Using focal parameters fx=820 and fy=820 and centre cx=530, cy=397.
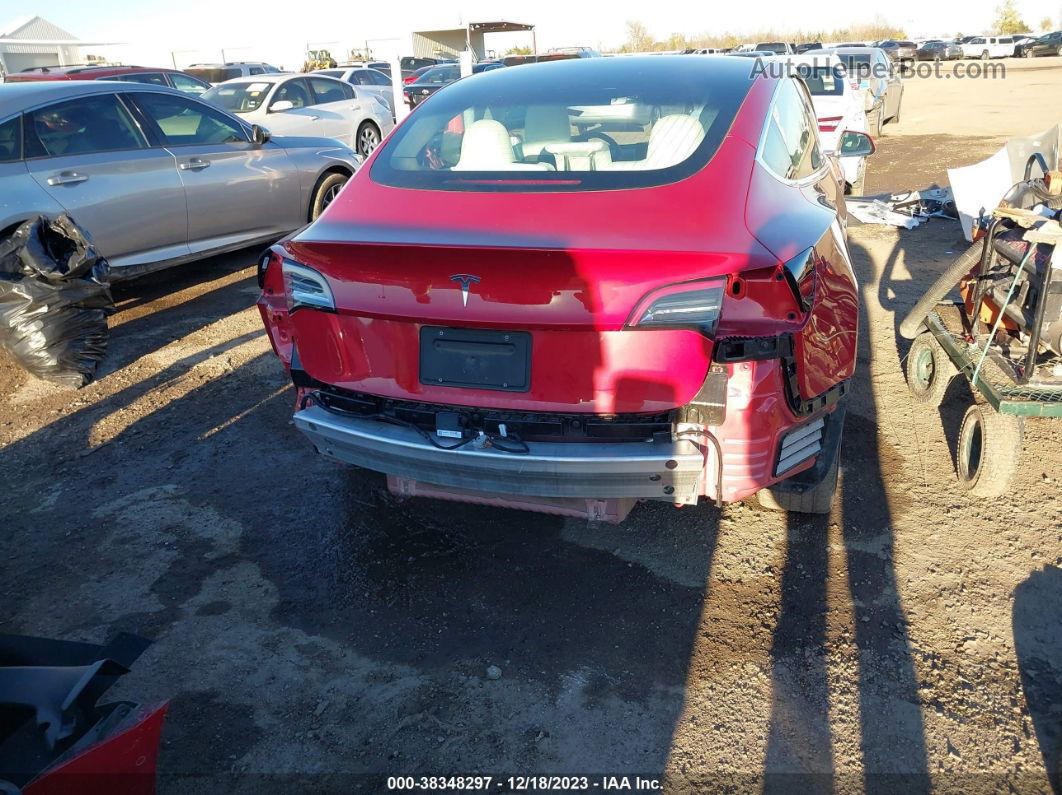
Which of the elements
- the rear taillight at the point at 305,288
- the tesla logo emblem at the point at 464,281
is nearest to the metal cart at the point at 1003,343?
the tesla logo emblem at the point at 464,281

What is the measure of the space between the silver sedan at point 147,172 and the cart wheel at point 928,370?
207 inches

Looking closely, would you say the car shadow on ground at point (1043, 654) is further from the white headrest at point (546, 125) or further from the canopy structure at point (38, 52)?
the canopy structure at point (38, 52)

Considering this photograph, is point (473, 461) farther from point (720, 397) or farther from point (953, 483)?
point (953, 483)

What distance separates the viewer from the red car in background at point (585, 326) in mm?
2387

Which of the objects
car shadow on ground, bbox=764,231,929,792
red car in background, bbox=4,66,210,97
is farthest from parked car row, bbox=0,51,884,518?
red car in background, bbox=4,66,210,97

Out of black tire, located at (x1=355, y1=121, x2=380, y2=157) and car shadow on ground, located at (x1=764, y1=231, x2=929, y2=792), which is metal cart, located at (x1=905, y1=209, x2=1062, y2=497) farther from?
black tire, located at (x1=355, y1=121, x2=380, y2=157)

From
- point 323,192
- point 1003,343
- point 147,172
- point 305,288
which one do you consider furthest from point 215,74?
point 1003,343

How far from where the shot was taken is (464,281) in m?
2.47

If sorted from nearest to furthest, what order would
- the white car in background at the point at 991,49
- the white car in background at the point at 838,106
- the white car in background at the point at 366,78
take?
the white car in background at the point at 838,106 < the white car in background at the point at 366,78 < the white car in background at the point at 991,49

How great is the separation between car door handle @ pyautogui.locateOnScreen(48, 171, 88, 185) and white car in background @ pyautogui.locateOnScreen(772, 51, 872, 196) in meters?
7.02

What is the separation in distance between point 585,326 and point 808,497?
1.32m

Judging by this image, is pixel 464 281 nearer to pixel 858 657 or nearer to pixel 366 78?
pixel 858 657

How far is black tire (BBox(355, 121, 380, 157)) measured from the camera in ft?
40.6

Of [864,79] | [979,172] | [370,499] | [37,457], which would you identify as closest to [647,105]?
[370,499]
